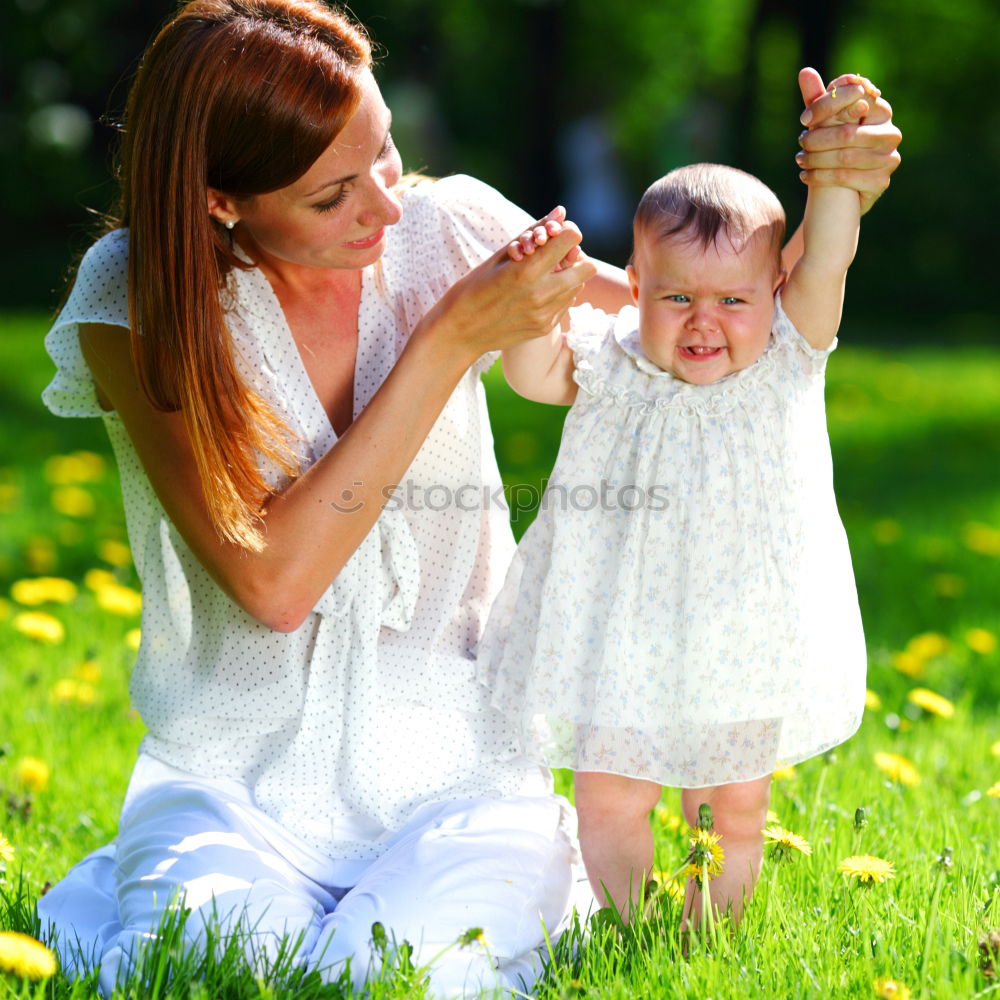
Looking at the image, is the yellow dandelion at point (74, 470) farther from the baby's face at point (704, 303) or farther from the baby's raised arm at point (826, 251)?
the baby's raised arm at point (826, 251)

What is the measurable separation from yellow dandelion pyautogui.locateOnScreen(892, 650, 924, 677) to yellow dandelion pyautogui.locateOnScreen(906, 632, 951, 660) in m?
0.02

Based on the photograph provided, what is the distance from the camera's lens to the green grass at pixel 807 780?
64.8 inches

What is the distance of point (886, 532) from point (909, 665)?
146 cm

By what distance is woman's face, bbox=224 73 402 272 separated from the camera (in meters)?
1.93

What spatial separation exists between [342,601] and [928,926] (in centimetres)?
99

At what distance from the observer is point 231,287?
6.91 ft

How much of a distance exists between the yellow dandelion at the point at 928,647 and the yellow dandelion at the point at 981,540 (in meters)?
1.11

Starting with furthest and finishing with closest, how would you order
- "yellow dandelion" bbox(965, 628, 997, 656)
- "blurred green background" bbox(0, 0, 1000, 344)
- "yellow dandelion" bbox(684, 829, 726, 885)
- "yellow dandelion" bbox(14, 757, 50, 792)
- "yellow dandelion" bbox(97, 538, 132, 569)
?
"blurred green background" bbox(0, 0, 1000, 344) → "yellow dandelion" bbox(97, 538, 132, 569) → "yellow dandelion" bbox(965, 628, 997, 656) → "yellow dandelion" bbox(14, 757, 50, 792) → "yellow dandelion" bbox(684, 829, 726, 885)

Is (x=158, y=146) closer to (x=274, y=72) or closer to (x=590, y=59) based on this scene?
(x=274, y=72)

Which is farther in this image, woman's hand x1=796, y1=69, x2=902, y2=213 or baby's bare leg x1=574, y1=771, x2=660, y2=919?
baby's bare leg x1=574, y1=771, x2=660, y2=919

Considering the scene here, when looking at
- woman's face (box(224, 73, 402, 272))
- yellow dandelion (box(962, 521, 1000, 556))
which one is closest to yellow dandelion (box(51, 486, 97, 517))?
woman's face (box(224, 73, 402, 272))

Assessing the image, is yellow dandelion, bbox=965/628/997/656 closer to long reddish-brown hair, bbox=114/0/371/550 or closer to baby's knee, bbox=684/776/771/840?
baby's knee, bbox=684/776/771/840

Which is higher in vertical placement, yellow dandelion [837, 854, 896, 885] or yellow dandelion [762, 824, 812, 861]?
yellow dandelion [837, 854, 896, 885]

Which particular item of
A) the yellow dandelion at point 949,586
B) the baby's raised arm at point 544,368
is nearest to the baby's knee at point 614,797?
the baby's raised arm at point 544,368
